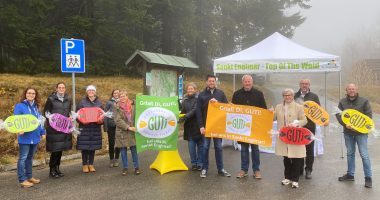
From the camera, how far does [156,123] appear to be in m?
7.83

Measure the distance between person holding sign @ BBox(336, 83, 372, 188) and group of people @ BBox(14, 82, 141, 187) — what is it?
4.06m

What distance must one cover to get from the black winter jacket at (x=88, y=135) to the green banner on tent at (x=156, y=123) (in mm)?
877

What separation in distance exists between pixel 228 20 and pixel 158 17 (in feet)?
25.2

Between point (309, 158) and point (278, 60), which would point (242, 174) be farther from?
point (278, 60)

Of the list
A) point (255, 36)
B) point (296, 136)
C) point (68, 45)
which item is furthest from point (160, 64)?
point (255, 36)

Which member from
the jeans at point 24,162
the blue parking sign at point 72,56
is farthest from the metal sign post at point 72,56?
the jeans at point 24,162

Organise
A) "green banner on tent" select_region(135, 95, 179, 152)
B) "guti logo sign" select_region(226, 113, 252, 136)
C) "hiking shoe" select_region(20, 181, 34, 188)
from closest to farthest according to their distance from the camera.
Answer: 1. "hiking shoe" select_region(20, 181, 34, 188)
2. "guti logo sign" select_region(226, 113, 252, 136)
3. "green banner on tent" select_region(135, 95, 179, 152)

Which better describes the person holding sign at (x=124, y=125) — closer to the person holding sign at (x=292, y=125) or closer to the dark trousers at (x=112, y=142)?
the dark trousers at (x=112, y=142)

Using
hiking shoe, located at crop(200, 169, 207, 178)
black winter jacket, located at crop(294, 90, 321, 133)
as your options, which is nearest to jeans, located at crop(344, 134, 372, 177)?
black winter jacket, located at crop(294, 90, 321, 133)

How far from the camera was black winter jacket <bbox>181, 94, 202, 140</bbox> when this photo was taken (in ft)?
25.9

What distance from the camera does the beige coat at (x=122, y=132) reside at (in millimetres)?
7703

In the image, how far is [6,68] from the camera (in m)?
24.0

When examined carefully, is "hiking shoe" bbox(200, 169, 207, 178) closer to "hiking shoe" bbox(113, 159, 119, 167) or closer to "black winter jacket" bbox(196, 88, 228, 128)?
"black winter jacket" bbox(196, 88, 228, 128)

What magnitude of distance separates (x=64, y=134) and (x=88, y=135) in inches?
20.5
